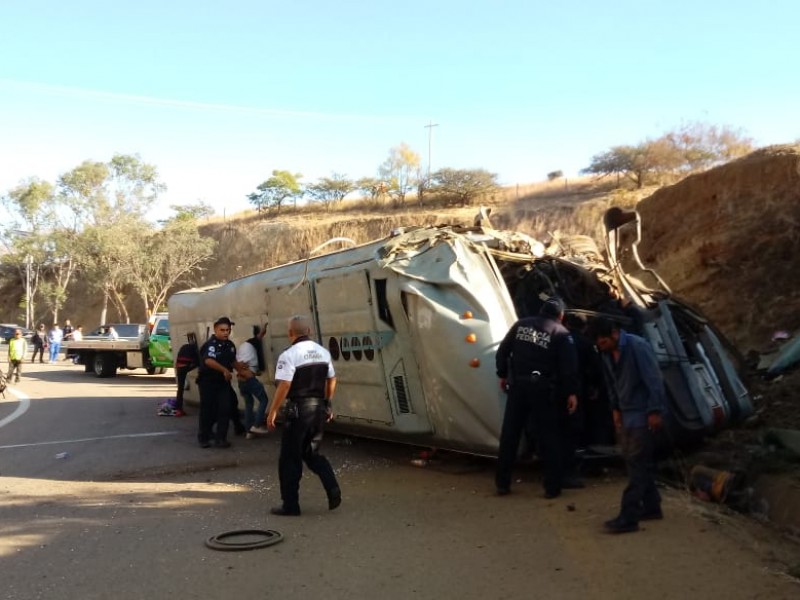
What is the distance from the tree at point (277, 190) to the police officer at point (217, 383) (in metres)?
58.1

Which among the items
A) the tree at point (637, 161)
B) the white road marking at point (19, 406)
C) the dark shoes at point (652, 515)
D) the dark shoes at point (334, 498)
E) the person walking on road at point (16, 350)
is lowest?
the dark shoes at point (652, 515)

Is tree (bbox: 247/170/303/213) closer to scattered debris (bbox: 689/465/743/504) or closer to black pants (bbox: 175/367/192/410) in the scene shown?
black pants (bbox: 175/367/192/410)

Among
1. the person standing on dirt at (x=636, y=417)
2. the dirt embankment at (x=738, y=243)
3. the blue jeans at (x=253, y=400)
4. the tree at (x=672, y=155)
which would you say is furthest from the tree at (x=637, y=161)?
the person standing on dirt at (x=636, y=417)

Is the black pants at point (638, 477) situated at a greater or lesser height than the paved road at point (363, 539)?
greater

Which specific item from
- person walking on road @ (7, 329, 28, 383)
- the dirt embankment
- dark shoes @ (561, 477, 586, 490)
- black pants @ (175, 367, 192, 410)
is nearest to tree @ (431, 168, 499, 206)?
the dirt embankment

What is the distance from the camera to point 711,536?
507 cm

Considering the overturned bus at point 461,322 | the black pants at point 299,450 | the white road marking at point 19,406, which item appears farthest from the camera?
the white road marking at point 19,406

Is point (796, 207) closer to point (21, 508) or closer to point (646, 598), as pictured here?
point (646, 598)

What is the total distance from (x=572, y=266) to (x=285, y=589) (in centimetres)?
451

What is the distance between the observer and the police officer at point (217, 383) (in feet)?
31.5

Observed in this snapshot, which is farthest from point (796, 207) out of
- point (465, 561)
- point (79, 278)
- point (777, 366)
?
point (79, 278)

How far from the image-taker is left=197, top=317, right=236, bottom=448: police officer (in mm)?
9609

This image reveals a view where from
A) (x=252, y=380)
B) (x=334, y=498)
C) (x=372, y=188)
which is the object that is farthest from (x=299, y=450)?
(x=372, y=188)

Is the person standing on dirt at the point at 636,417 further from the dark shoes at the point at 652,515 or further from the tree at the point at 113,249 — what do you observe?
the tree at the point at 113,249
